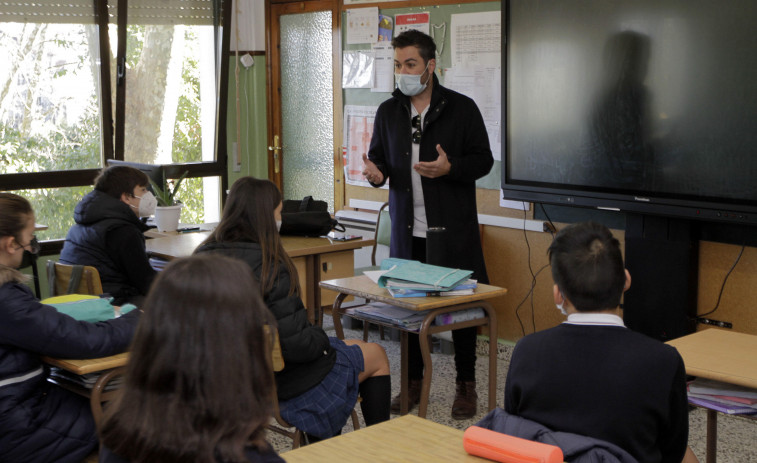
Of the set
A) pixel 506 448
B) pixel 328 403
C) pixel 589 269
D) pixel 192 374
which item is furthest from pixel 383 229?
pixel 192 374

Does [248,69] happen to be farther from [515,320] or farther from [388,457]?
[388,457]

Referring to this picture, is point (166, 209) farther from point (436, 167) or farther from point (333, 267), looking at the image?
point (436, 167)

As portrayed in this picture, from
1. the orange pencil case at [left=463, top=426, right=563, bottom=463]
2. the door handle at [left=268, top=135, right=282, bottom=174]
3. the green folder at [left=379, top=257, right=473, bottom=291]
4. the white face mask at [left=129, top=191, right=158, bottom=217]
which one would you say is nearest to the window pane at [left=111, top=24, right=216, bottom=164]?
the door handle at [left=268, top=135, right=282, bottom=174]

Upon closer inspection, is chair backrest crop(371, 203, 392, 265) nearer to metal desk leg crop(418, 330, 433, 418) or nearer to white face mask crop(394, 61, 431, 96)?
white face mask crop(394, 61, 431, 96)

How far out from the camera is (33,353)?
2.42 meters

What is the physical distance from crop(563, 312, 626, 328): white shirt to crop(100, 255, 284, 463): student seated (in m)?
0.87

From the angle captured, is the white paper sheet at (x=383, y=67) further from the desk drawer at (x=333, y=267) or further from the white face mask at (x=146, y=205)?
the white face mask at (x=146, y=205)

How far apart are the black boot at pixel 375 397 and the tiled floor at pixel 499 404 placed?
0.55 meters

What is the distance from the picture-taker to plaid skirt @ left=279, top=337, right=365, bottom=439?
2.69 m

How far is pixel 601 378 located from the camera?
1.75m

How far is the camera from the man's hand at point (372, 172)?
3.78m

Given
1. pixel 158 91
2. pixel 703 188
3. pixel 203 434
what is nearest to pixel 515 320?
pixel 703 188

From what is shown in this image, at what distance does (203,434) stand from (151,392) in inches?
3.7

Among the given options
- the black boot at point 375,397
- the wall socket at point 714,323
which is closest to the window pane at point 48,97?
the black boot at point 375,397
